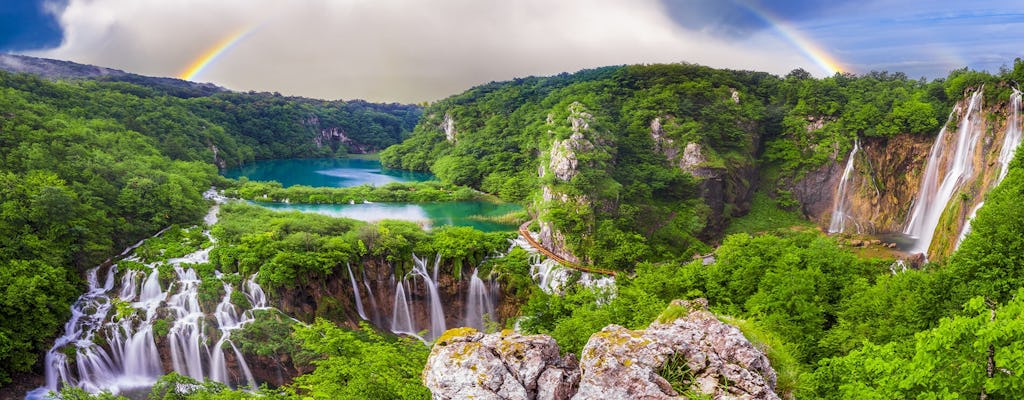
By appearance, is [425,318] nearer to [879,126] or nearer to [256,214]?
[256,214]

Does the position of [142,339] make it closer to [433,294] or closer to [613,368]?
[433,294]

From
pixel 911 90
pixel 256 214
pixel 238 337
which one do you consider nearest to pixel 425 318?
pixel 238 337

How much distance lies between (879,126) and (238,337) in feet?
161

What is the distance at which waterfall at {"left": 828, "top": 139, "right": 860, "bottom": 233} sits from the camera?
42.7 metres

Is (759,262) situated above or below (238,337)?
above

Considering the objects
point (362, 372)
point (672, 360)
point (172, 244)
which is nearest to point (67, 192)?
point (172, 244)

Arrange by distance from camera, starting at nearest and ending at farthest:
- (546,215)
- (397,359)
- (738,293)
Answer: (397,359)
(738,293)
(546,215)

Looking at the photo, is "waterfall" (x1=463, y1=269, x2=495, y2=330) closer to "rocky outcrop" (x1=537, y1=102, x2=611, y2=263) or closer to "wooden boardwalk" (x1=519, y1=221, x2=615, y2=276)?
"wooden boardwalk" (x1=519, y1=221, x2=615, y2=276)

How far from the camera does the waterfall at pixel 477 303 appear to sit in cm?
2825

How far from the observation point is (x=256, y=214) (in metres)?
34.9

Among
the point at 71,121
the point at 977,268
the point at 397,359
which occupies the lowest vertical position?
the point at 397,359

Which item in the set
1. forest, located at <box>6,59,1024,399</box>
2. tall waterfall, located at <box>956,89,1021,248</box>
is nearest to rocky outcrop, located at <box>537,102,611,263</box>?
forest, located at <box>6,59,1024,399</box>

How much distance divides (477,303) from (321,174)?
194ft

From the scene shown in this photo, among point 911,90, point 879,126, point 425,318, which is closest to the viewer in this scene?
point 425,318
